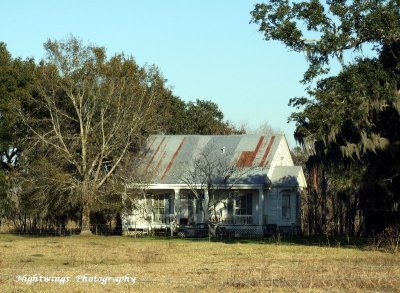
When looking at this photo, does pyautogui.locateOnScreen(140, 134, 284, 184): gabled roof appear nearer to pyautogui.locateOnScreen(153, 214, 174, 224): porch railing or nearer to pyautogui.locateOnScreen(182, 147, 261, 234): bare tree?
pyautogui.locateOnScreen(182, 147, 261, 234): bare tree

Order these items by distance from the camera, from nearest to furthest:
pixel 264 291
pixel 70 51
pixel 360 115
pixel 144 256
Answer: pixel 264 291 < pixel 144 256 < pixel 360 115 < pixel 70 51

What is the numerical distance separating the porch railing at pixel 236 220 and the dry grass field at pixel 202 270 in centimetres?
1441

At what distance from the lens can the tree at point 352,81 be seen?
26.0m

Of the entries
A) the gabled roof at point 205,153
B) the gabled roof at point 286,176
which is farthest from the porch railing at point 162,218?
the gabled roof at point 286,176

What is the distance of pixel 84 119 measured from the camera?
41.9 metres

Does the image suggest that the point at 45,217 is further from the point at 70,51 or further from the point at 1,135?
the point at 70,51

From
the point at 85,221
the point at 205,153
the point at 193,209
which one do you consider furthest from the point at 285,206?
the point at 85,221

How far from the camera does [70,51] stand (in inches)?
1590

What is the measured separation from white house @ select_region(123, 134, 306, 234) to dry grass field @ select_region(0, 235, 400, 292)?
13537 mm

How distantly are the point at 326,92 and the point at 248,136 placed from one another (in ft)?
67.1

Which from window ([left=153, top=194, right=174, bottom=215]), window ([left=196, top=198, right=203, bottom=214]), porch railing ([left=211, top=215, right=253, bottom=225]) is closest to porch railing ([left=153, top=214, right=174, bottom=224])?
window ([left=153, top=194, right=174, bottom=215])

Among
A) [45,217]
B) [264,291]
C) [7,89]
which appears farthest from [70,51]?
[264,291]

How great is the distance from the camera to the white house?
4247cm

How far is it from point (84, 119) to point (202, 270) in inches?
946
